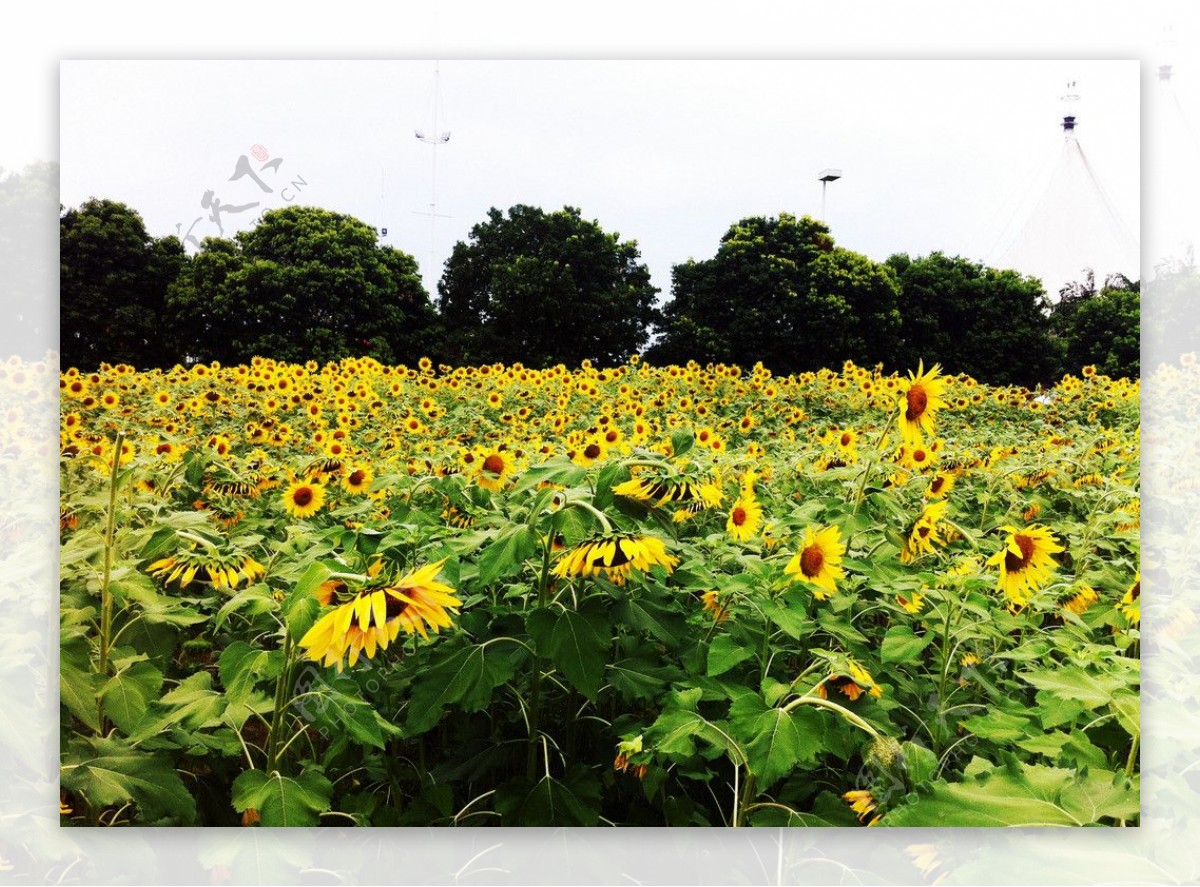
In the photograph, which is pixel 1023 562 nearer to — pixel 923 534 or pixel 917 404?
pixel 923 534

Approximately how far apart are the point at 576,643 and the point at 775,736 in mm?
393

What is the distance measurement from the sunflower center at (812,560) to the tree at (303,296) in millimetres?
1301

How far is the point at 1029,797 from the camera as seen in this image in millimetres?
1729

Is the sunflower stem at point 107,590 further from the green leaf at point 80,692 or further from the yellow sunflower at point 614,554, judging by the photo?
the yellow sunflower at point 614,554

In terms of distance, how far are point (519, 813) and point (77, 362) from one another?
159cm

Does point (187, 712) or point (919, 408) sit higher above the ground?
point (919, 408)

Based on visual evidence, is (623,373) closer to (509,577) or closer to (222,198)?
(509,577)

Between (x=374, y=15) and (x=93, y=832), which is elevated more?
(x=374, y=15)

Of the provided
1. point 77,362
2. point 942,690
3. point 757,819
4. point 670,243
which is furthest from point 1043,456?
point 77,362

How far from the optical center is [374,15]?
2539 millimetres

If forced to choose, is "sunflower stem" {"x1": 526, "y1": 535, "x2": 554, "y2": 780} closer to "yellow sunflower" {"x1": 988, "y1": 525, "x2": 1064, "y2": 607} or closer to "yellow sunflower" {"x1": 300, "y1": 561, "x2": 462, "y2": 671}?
"yellow sunflower" {"x1": 300, "y1": 561, "x2": 462, "y2": 671}

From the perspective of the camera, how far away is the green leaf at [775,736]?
172 centimetres

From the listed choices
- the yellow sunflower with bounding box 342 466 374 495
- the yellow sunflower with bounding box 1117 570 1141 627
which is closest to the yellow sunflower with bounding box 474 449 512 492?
the yellow sunflower with bounding box 342 466 374 495

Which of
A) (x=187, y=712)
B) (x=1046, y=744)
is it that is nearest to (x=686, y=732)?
(x=1046, y=744)
